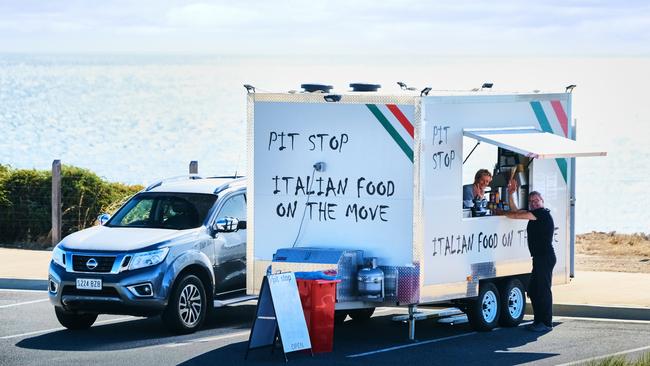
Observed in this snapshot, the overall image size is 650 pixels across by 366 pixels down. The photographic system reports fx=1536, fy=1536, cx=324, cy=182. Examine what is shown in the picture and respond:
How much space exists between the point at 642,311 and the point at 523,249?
166cm

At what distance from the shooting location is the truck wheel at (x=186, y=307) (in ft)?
56.6

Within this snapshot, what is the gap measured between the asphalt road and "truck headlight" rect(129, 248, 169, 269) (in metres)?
0.84

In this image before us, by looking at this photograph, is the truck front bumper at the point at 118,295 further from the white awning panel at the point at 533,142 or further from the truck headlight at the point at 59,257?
the white awning panel at the point at 533,142

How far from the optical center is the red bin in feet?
52.6

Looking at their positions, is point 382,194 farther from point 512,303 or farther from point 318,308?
point 512,303

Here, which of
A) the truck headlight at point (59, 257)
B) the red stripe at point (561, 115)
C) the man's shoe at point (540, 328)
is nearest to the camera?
the truck headlight at point (59, 257)

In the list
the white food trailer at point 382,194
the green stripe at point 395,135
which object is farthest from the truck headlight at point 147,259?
the green stripe at point 395,135

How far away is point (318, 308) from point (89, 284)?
2.77 m

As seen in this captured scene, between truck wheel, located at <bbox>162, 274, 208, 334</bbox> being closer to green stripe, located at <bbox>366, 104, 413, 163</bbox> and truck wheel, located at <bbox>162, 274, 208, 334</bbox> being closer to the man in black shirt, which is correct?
green stripe, located at <bbox>366, 104, 413, 163</bbox>

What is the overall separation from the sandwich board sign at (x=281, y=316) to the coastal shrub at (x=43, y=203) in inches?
427

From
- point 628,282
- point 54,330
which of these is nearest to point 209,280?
point 54,330

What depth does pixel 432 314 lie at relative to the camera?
18375 millimetres

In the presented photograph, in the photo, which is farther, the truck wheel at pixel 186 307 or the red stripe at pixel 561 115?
the red stripe at pixel 561 115

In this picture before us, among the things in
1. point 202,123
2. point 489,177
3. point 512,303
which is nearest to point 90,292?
point 489,177
